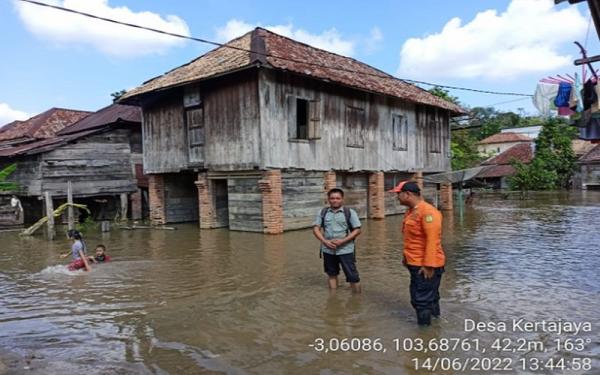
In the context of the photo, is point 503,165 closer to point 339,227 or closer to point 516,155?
point 516,155

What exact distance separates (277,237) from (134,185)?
981 cm

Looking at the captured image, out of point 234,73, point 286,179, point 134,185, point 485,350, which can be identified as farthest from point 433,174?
point 485,350

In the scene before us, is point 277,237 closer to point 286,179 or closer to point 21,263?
point 286,179

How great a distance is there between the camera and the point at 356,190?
19094 millimetres

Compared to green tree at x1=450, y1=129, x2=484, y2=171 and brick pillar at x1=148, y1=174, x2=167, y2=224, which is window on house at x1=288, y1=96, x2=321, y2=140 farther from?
green tree at x1=450, y1=129, x2=484, y2=171

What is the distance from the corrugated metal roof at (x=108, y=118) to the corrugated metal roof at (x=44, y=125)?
1003mm

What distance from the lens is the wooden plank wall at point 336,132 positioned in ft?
48.6

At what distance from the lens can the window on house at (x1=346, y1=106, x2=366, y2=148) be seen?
1767 centimetres

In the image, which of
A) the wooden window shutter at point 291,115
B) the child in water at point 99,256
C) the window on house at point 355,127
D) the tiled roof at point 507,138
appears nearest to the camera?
the child in water at point 99,256

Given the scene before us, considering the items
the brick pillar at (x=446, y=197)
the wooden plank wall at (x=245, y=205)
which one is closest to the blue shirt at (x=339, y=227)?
the wooden plank wall at (x=245, y=205)

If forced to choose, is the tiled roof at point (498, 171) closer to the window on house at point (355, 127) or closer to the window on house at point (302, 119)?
the window on house at point (355, 127)

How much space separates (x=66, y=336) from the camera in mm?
5621

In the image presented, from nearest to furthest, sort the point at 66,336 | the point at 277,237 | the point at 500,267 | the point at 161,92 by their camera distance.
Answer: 1. the point at 66,336
2. the point at 500,267
3. the point at 277,237
4. the point at 161,92

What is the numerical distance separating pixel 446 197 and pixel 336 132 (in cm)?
921
